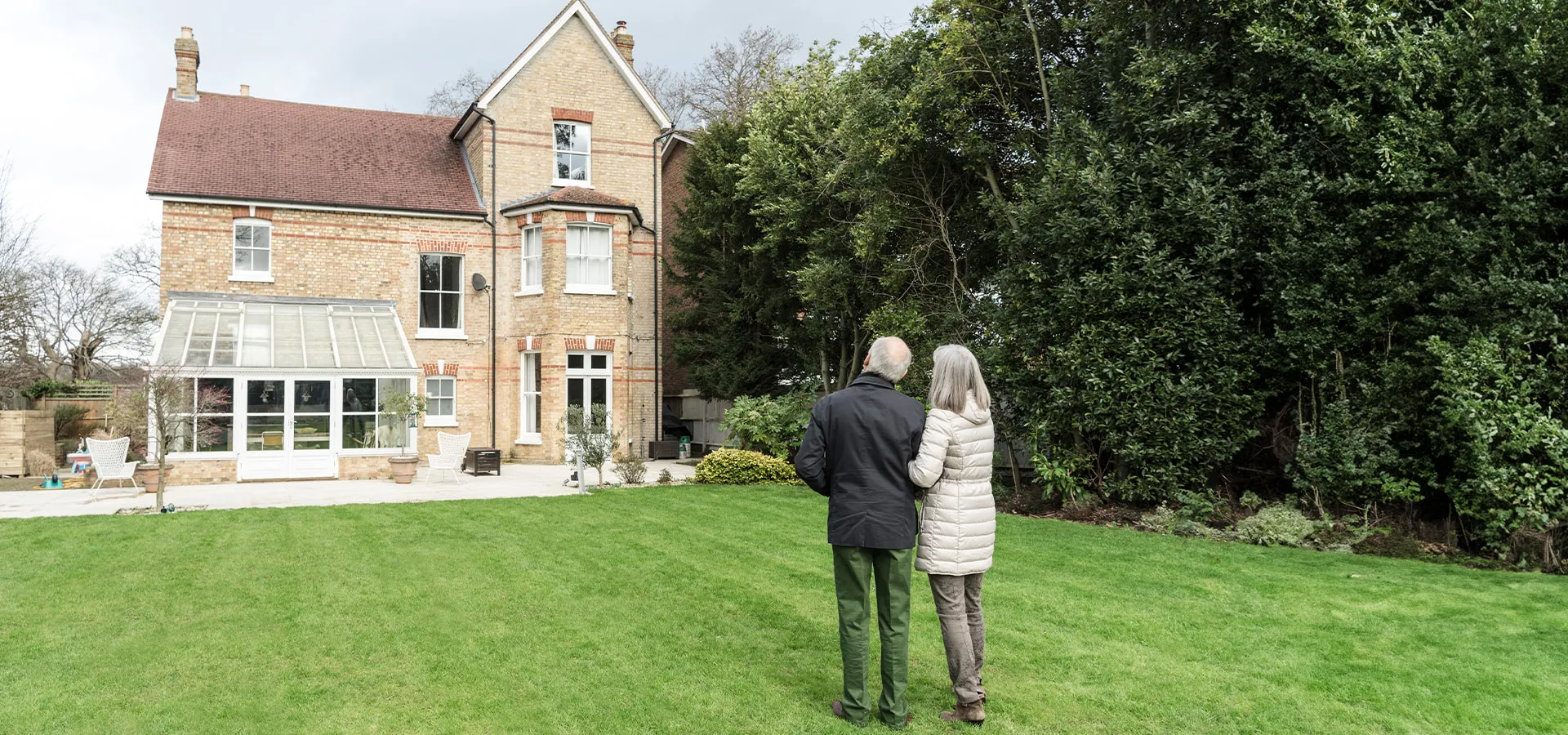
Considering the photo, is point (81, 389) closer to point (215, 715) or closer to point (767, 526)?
point (767, 526)

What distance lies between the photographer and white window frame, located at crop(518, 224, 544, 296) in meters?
21.4

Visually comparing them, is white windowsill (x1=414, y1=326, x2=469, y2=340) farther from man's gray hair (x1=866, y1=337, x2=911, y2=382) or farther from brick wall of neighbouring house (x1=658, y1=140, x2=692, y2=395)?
man's gray hair (x1=866, y1=337, x2=911, y2=382)

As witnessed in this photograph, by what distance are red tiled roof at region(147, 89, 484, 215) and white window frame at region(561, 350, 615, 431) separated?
421cm

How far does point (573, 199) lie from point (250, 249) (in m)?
6.81

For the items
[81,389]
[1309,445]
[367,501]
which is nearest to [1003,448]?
[1309,445]

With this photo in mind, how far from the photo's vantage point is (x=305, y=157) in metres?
21.4

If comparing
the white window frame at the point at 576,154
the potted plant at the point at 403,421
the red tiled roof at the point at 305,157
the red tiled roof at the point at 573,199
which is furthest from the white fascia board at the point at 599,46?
the potted plant at the point at 403,421

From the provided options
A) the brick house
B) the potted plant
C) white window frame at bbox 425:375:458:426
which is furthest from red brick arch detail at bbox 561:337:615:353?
the potted plant

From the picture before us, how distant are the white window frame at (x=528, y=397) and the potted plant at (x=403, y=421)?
308 centimetres

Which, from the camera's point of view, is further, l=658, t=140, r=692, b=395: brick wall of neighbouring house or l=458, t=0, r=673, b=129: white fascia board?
l=658, t=140, r=692, b=395: brick wall of neighbouring house

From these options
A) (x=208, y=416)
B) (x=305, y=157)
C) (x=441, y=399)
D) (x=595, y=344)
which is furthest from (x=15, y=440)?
(x=595, y=344)

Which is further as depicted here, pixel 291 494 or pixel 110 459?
pixel 110 459

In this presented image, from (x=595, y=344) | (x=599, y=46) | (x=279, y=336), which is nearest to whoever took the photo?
(x=279, y=336)

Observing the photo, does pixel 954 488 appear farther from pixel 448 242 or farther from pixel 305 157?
pixel 305 157
